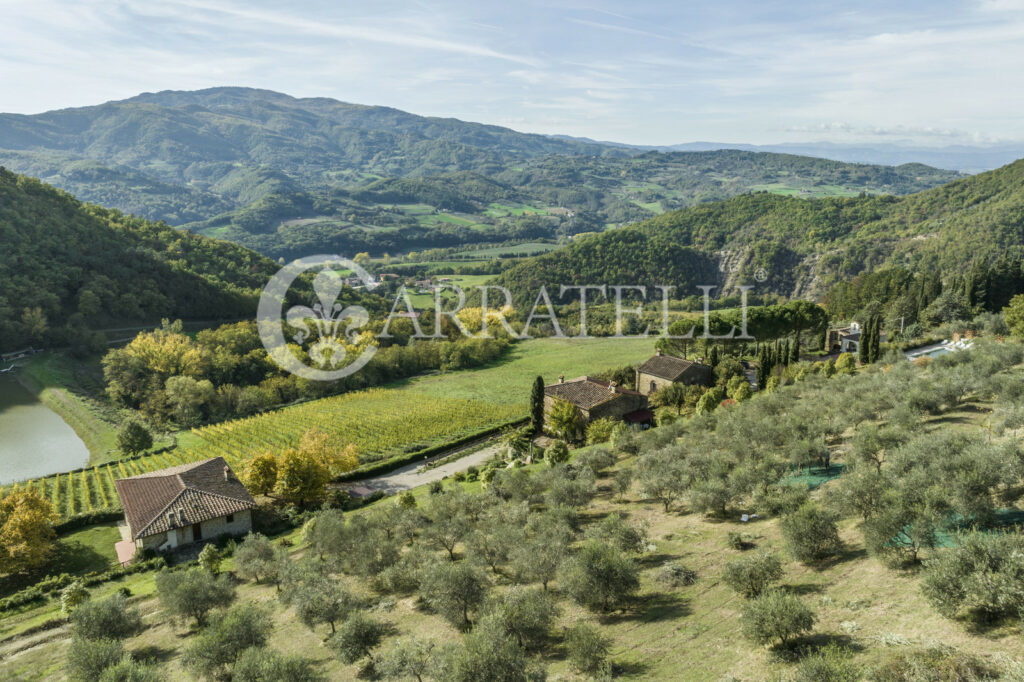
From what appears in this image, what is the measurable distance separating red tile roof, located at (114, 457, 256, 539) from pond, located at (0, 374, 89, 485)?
57.5 ft

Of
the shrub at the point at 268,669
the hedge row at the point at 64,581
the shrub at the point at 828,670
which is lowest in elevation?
the hedge row at the point at 64,581

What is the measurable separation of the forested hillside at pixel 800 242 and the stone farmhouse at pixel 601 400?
285 ft

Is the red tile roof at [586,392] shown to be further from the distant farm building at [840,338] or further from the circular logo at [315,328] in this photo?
the circular logo at [315,328]

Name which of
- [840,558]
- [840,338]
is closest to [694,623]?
[840,558]

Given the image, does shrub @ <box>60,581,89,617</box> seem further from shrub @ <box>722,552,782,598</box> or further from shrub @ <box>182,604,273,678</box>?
shrub @ <box>722,552,782,598</box>

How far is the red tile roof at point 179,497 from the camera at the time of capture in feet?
93.7

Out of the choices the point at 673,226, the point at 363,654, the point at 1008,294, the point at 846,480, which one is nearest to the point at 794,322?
the point at 1008,294

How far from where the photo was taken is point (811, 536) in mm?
16312

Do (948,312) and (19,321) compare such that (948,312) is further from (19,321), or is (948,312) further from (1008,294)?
(19,321)

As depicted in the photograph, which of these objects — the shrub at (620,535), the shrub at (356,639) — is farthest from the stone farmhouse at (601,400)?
the shrub at (356,639)

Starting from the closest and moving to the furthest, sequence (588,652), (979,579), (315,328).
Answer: (979,579)
(588,652)
(315,328)

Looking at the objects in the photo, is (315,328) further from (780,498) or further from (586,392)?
(780,498)

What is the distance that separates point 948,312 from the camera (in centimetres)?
5938

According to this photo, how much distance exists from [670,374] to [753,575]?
3621 cm
